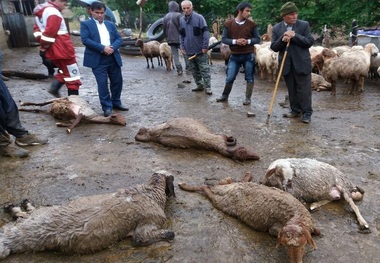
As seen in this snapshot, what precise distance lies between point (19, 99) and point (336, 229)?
297 inches

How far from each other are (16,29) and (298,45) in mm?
14459

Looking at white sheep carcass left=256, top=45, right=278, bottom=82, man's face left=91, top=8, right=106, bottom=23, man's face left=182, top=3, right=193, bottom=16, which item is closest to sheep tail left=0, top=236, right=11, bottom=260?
man's face left=91, top=8, right=106, bottom=23

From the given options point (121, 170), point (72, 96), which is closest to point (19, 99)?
point (72, 96)

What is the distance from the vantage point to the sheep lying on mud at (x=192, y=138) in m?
4.81

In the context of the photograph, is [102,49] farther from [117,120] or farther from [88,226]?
[88,226]

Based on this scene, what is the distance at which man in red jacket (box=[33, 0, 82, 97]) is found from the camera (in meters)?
6.43

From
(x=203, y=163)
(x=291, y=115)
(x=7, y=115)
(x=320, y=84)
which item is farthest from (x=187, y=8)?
(x=7, y=115)

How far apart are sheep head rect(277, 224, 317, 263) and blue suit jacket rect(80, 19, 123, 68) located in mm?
5070

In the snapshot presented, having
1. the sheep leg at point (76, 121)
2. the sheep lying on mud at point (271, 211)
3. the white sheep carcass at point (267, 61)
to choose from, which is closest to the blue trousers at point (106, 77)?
the sheep leg at point (76, 121)

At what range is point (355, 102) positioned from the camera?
312 inches

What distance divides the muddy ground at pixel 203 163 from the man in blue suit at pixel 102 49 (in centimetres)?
78

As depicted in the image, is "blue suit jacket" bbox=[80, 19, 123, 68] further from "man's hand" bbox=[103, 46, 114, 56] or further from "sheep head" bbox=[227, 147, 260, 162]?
"sheep head" bbox=[227, 147, 260, 162]

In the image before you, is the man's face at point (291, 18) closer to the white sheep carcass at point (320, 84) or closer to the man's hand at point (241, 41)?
the man's hand at point (241, 41)

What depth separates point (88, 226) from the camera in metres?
2.96
